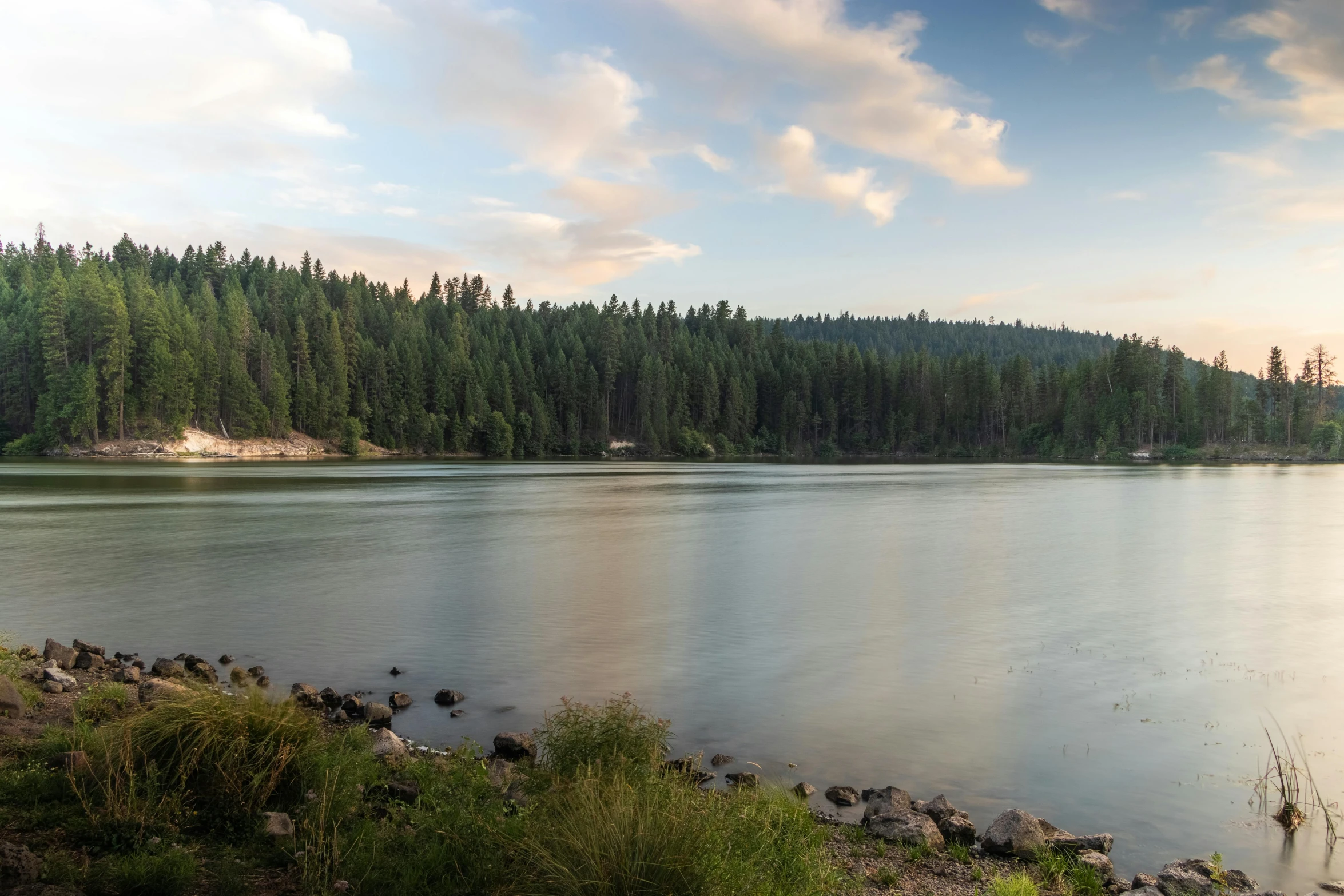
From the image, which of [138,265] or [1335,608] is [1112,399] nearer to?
[1335,608]

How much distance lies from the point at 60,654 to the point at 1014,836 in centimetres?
1537

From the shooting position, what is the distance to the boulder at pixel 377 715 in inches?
489

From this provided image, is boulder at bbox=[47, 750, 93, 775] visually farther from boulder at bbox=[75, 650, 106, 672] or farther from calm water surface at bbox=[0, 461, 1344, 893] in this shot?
boulder at bbox=[75, 650, 106, 672]

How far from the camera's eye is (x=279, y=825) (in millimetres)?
7273

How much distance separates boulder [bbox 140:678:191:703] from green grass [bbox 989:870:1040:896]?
7774 millimetres

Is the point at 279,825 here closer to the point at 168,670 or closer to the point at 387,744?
the point at 387,744

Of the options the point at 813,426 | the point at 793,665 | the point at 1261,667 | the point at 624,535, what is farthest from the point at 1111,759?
the point at 813,426

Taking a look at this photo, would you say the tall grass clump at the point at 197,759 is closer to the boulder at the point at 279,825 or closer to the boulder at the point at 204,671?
the boulder at the point at 279,825

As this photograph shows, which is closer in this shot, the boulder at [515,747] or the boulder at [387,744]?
the boulder at [387,744]

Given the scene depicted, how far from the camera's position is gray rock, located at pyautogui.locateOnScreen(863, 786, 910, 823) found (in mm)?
9383

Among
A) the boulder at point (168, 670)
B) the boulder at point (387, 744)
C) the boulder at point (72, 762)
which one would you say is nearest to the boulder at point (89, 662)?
the boulder at point (168, 670)

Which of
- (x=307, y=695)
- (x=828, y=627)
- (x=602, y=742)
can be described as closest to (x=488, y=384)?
(x=828, y=627)

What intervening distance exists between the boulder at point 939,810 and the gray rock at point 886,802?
0.21 m

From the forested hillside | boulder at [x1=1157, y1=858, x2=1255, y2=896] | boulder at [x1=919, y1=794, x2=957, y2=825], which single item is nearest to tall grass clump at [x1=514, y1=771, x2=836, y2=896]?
boulder at [x1=919, y1=794, x2=957, y2=825]
